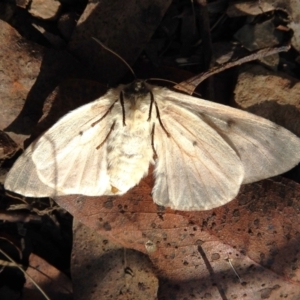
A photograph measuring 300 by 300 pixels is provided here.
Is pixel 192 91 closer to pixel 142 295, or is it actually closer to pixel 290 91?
pixel 290 91

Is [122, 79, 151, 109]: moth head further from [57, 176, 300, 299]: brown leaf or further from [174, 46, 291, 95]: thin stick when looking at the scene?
[57, 176, 300, 299]: brown leaf

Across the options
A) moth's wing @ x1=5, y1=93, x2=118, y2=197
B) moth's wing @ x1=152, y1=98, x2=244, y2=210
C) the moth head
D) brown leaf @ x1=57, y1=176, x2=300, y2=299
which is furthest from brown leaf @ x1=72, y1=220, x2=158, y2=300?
the moth head

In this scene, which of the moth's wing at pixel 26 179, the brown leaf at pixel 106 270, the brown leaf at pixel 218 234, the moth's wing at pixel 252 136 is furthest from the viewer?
the brown leaf at pixel 106 270

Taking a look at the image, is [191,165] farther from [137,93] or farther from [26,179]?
[26,179]

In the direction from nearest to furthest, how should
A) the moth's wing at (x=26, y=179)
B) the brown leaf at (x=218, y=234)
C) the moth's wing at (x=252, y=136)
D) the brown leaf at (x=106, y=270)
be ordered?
1. the moth's wing at (x=252, y=136)
2. the moth's wing at (x=26, y=179)
3. the brown leaf at (x=218, y=234)
4. the brown leaf at (x=106, y=270)

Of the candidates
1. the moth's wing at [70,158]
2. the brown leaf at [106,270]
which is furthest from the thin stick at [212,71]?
the brown leaf at [106,270]

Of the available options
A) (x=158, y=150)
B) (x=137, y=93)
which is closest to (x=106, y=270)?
(x=158, y=150)

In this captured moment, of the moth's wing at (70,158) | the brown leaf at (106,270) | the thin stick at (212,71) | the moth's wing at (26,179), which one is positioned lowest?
the brown leaf at (106,270)

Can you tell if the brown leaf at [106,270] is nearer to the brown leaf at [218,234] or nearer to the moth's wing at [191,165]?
the brown leaf at [218,234]

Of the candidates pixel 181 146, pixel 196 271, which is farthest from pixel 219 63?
pixel 196 271
